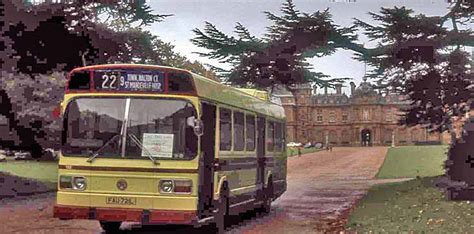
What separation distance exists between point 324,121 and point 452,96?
149ft

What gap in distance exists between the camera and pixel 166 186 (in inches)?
432

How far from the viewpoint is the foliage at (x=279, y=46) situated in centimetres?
2094

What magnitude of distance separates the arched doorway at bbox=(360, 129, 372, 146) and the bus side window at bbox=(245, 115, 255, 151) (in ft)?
204

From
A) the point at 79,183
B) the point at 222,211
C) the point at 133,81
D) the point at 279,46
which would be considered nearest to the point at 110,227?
the point at 222,211

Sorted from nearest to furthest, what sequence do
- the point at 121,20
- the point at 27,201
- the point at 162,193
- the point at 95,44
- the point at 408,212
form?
the point at 162,193, the point at 408,212, the point at 27,201, the point at 95,44, the point at 121,20

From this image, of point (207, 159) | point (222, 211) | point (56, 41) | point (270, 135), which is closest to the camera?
point (207, 159)

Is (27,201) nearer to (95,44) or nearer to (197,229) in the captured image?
(95,44)

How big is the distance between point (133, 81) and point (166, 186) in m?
1.77

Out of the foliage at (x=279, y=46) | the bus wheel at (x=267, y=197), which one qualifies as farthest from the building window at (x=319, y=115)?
the bus wheel at (x=267, y=197)

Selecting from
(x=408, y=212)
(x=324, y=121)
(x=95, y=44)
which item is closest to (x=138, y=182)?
(x=408, y=212)

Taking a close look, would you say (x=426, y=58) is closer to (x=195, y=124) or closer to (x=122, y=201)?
(x=195, y=124)

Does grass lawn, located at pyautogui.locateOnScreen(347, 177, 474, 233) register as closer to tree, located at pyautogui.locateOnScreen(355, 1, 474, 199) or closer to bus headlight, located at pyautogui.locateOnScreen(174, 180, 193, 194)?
tree, located at pyautogui.locateOnScreen(355, 1, 474, 199)

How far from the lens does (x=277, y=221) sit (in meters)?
15.9

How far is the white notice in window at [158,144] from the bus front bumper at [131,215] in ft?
2.93
